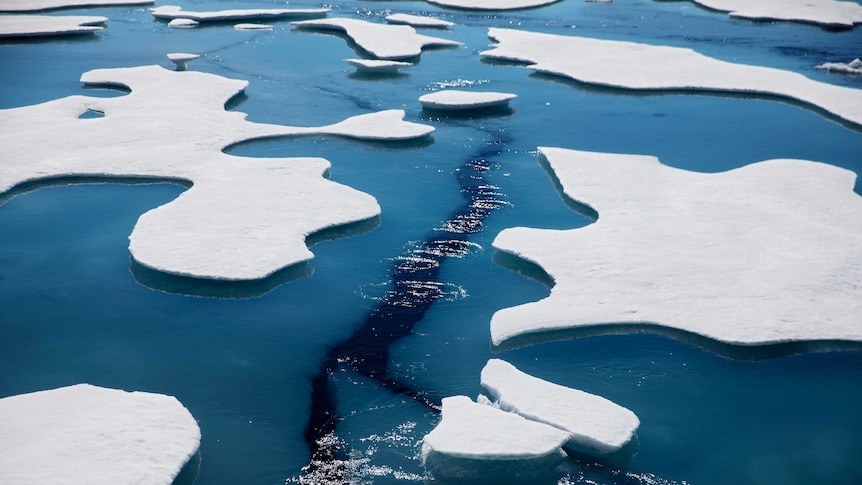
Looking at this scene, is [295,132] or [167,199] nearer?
[167,199]

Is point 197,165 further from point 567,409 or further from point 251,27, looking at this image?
point 251,27

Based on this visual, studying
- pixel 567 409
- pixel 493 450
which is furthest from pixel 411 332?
pixel 493 450

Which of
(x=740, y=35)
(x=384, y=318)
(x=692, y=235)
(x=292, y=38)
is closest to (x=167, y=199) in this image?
(x=384, y=318)

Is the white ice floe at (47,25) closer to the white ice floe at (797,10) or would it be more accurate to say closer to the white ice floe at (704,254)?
the white ice floe at (704,254)

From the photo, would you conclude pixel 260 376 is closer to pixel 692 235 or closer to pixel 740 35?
pixel 692 235

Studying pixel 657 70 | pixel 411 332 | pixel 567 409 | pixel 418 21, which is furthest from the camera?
pixel 418 21

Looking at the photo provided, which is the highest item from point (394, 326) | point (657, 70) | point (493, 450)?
point (657, 70)
